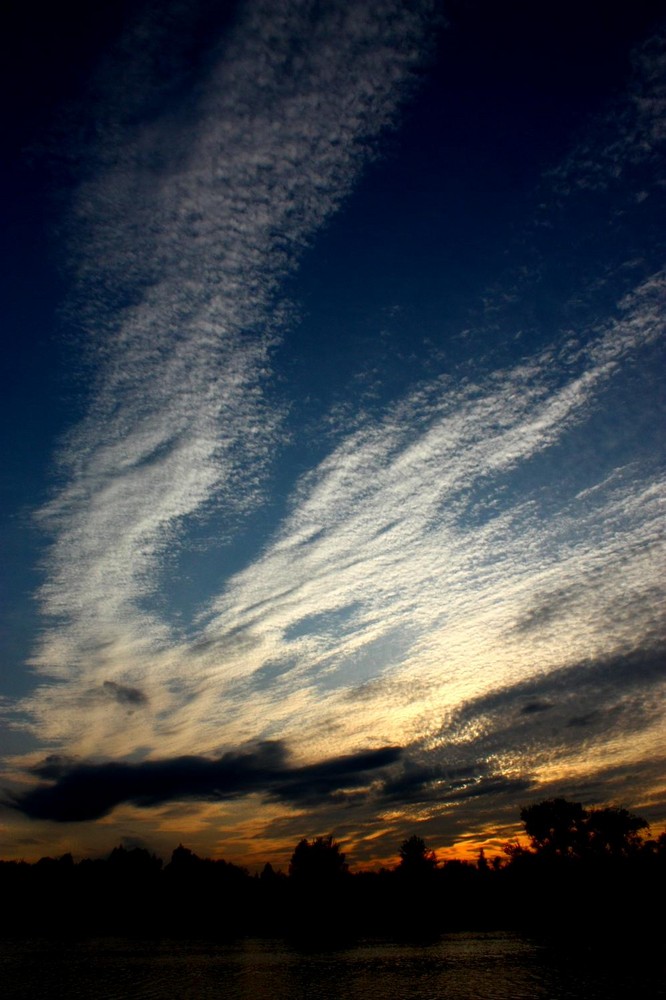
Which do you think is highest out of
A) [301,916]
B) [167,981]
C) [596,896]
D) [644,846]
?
[167,981]

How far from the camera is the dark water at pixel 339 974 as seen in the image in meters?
43.9

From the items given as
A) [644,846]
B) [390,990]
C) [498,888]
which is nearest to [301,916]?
[498,888]

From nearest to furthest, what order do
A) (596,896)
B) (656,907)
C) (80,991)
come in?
1. (80,991)
2. (656,907)
3. (596,896)

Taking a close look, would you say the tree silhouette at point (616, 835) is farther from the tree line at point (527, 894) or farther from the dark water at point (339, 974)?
the dark water at point (339, 974)

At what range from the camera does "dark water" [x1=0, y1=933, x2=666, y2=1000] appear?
4388cm

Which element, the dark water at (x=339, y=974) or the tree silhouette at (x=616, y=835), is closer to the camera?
the dark water at (x=339, y=974)

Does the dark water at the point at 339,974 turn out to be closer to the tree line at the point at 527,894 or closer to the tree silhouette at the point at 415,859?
the tree line at the point at 527,894

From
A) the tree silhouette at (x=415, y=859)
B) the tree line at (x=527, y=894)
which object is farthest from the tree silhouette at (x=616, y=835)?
the tree silhouette at (x=415, y=859)

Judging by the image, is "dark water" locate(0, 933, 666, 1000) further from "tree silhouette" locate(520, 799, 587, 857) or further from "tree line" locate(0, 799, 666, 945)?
"tree silhouette" locate(520, 799, 587, 857)

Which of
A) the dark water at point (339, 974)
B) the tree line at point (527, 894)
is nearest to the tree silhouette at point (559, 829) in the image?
the tree line at point (527, 894)

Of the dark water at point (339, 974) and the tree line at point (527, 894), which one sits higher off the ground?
the dark water at point (339, 974)

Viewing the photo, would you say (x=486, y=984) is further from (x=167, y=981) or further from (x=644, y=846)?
(x=644, y=846)

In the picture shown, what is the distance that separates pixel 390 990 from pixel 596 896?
125675 millimetres

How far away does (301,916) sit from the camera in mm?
189000
